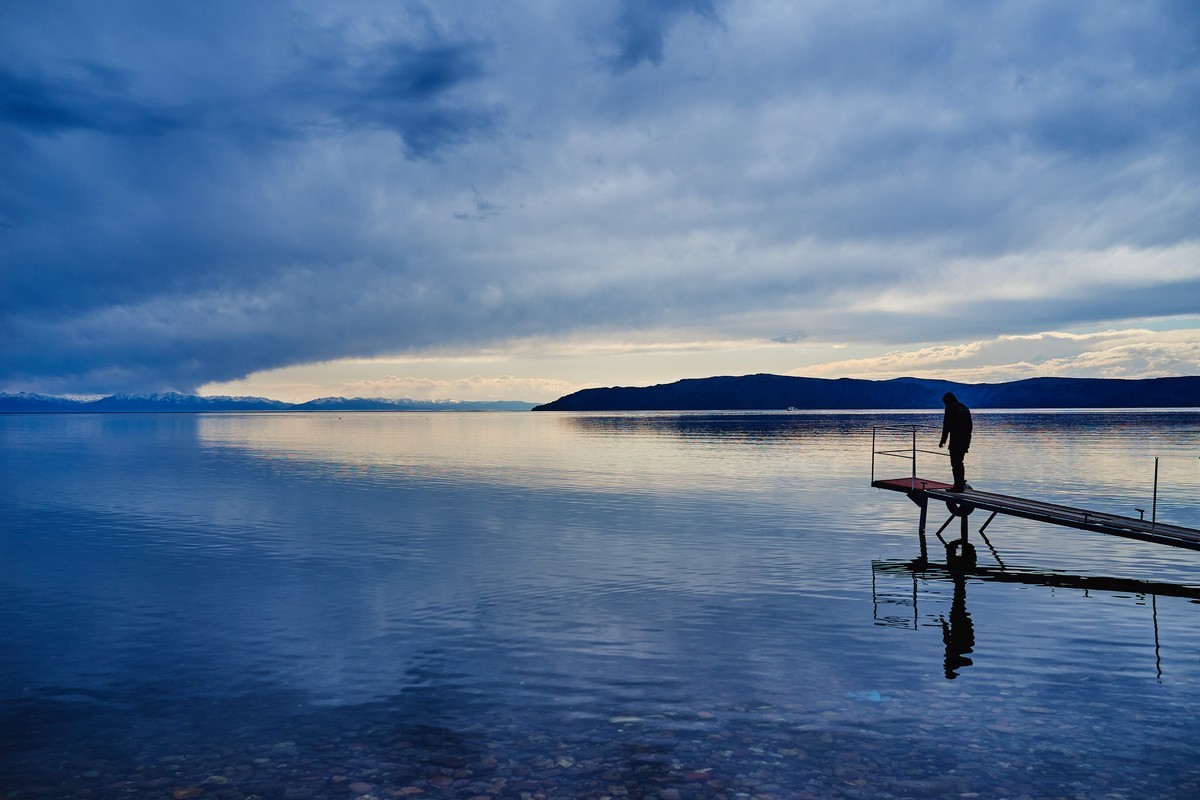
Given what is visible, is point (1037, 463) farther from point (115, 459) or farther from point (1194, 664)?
point (115, 459)

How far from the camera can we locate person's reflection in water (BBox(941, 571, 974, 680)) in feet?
49.6

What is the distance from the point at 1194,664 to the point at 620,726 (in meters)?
11.5

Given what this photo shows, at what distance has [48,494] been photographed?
4919 cm

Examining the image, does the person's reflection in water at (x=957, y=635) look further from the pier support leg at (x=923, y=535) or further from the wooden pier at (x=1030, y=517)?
the wooden pier at (x=1030, y=517)

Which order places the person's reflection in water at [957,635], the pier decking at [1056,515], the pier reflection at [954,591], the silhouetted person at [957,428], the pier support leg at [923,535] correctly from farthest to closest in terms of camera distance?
the silhouetted person at [957,428] < the pier support leg at [923,535] < the pier decking at [1056,515] < the pier reflection at [954,591] < the person's reflection in water at [957,635]

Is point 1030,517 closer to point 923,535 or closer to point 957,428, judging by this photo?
point 957,428

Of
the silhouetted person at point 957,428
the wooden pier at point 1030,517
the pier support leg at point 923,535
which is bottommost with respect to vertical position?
the pier support leg at point 923,535

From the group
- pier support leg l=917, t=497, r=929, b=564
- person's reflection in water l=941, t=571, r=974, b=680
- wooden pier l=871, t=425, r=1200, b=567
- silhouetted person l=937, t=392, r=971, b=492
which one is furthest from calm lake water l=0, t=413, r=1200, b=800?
silhouetted person l=937, t=392, r=971, b=492

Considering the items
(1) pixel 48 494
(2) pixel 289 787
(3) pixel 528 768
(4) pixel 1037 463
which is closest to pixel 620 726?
(3) pixel 528 768

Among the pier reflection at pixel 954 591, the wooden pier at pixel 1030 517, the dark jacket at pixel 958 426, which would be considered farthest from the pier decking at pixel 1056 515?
the dark jacket at pixel 958 426

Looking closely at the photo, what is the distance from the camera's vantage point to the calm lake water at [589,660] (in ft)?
35.0

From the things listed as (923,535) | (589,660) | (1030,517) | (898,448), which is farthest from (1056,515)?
(898,448)

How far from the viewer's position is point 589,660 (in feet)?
50.6

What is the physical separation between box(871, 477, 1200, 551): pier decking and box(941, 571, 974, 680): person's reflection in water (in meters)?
Answer: 6.96
